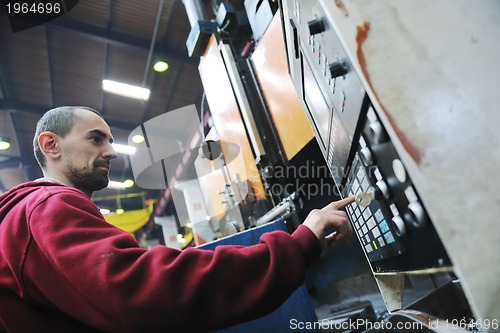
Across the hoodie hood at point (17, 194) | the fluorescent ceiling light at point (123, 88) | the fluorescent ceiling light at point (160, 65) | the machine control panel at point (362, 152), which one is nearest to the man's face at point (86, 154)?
the hoodie hood at point (17, 194)

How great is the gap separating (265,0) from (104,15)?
3889 mm

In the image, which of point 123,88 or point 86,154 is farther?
point 123,88

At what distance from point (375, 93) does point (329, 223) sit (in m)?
0.32

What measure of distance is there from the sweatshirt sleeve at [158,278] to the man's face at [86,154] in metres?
0.43

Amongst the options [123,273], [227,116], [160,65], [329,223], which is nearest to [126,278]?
[123,273]

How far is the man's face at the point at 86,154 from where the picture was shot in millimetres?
1055

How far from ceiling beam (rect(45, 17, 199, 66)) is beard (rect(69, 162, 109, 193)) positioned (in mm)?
4466

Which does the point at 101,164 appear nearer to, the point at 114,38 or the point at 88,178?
the point at 88,178

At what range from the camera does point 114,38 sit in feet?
16.0

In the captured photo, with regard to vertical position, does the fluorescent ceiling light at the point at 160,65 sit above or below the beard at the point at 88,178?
above

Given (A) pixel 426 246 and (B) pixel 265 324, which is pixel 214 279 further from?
(B) pixel 265 324

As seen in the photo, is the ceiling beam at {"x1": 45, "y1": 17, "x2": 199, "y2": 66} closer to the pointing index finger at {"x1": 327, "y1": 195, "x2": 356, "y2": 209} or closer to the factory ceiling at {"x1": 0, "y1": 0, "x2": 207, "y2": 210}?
the factory ceiling at {"x1": 0, "y1": 0, "x2": 207, "y2": 210}

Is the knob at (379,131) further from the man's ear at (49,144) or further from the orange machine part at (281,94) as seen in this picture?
the man's ear at (49,144)

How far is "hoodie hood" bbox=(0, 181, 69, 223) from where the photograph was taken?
78 centimetres
